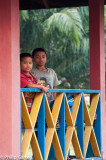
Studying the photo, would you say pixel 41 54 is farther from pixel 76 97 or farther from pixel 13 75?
pixel 13 75

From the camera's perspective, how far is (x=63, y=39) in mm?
24109

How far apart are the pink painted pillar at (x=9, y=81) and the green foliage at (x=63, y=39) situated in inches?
692

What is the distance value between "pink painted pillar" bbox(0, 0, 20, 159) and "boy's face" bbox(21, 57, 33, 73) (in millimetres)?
973

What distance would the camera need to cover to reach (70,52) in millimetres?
23938

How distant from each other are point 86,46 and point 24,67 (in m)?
17.8

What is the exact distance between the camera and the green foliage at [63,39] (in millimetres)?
22750

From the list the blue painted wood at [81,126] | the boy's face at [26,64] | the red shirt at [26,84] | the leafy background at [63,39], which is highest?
the leafy background at [63,39]

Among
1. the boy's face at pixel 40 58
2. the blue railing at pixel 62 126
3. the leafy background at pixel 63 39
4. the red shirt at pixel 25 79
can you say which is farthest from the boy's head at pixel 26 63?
the leafy background at pixel 63 39

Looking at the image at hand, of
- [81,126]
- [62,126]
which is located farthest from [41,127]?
[81,126]

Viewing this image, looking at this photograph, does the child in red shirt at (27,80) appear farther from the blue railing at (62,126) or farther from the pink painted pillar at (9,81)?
the pink painted pillar at (9,81)

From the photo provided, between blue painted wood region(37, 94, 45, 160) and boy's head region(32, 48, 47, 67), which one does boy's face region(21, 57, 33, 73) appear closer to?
blue painted wood region(37, 94, 45, 160)

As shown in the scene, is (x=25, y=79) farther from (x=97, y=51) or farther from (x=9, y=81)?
(x=97, y=51)

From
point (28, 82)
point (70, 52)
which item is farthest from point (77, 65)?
point (28, 82)

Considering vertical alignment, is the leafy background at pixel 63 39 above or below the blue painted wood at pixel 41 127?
above
